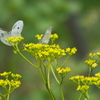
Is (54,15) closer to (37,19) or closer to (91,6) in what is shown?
(37,19)

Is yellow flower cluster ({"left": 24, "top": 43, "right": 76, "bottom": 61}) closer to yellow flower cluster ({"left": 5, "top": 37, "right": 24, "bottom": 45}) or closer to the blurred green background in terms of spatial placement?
yellow flower cluster ({"left": 5, "top": 37, "right": 24, "bottom": 45})

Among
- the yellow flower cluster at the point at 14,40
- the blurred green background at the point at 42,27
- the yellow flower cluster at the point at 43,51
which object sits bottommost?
the yellow flower cluster at the point at 43,51

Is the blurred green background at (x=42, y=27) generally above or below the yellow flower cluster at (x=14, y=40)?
above

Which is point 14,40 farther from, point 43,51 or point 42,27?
point 42,27

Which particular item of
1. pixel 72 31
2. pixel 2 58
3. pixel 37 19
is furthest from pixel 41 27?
pixel 72 31

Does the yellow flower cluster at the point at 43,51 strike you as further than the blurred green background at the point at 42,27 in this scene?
No

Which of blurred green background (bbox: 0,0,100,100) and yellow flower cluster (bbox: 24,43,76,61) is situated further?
blurred green background (bbox: 0,0,100,100)

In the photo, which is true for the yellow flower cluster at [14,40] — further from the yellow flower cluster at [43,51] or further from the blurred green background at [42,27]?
the blurred green background at [42,27]

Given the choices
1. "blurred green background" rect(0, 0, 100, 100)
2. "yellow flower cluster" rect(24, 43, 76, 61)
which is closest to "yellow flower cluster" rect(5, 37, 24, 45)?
"yellow flower cluster" rect(24, 43, 76, 61)

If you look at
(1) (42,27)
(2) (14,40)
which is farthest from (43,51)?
(1) (42,27)

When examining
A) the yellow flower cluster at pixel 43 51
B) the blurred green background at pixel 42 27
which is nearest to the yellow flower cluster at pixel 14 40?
the yellow flower cluster at pixel 43 51

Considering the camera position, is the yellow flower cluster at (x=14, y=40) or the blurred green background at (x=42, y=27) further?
the blurred green background at (x=42, y=27)
